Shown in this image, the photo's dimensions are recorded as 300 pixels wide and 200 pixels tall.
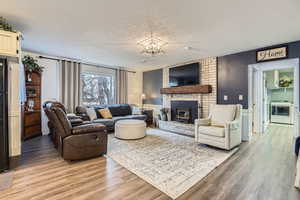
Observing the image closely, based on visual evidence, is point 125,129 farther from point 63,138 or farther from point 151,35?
point 151,35

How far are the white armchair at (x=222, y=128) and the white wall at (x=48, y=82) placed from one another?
14.3 ft

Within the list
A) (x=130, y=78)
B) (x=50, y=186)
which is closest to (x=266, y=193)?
→ (x=50, y=186)

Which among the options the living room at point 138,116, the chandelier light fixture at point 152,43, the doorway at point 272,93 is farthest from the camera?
the doorway at point 272,93

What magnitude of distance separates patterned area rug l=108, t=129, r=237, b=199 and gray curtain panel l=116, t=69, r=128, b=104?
8.54 ft

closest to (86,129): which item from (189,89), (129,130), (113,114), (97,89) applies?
(129,130)

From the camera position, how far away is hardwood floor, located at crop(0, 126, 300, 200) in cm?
184

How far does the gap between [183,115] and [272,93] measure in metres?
4.26

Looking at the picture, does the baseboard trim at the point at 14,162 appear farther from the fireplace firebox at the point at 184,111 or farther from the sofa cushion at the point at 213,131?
the fireplace firebox at the point at 184,111

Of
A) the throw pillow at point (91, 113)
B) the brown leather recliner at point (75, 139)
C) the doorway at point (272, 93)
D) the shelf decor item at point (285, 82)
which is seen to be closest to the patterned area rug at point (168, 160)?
the brown leather recliner at point (75, 139)

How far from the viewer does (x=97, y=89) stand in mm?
6066

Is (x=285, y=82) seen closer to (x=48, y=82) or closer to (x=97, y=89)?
(x=97, y=89)

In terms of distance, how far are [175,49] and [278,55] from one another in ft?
7.97

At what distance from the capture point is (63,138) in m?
2.72

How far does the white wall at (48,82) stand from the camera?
4680 millimetres
